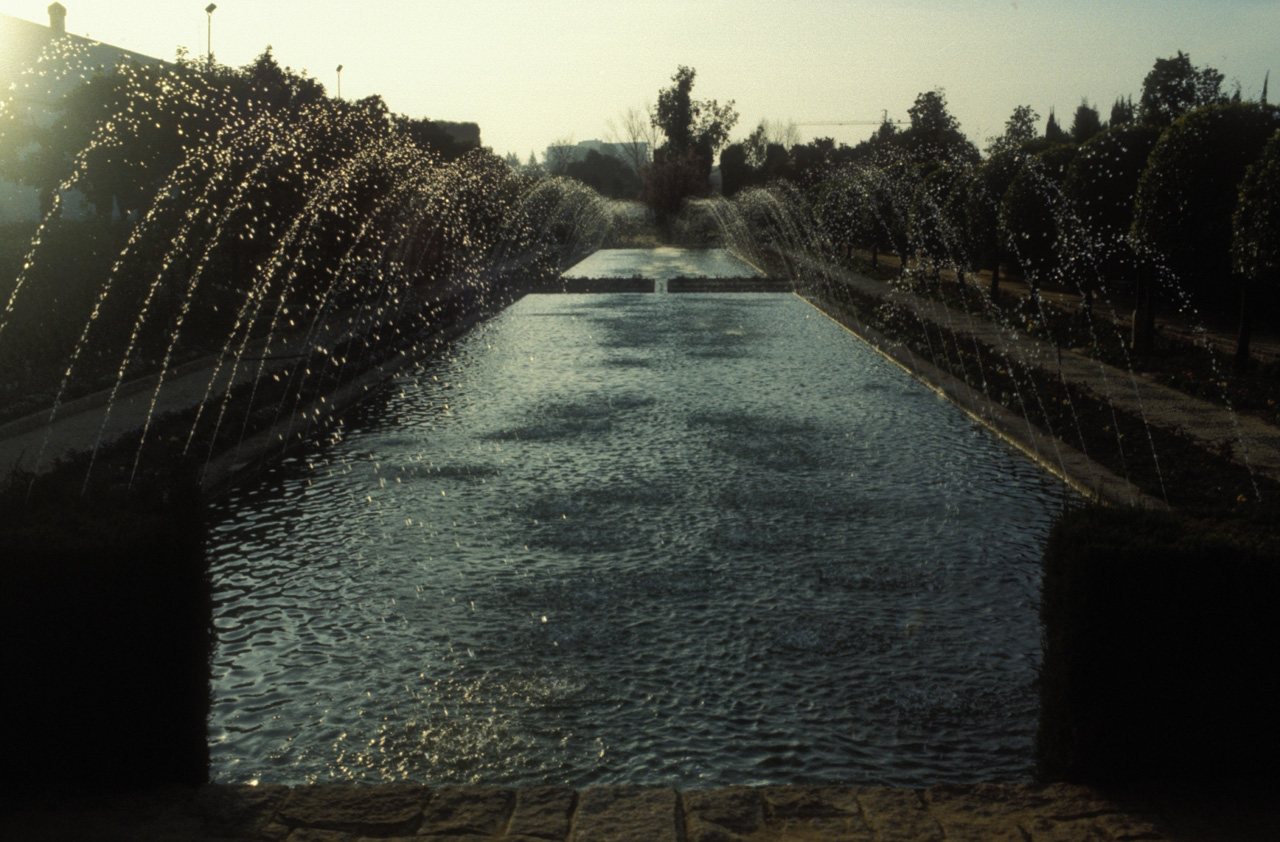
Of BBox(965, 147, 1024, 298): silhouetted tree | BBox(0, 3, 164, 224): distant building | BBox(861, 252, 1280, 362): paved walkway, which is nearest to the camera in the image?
BBox(861, 252, 1280, 362): paved walkway

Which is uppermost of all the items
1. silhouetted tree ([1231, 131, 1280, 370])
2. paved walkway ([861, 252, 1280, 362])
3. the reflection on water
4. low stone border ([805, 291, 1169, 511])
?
silhouetted tree ([1231, 131, 1280, 370])

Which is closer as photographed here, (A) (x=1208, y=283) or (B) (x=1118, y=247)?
(A) (x=1208, y=283)

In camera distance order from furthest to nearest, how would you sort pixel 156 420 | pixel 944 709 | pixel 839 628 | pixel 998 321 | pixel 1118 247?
pixel 998 321 → pixel 1118 247 → pixel 156 420 → pixel 839 628 → pixel 944 709

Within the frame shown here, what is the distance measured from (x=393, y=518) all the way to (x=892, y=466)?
441 cm

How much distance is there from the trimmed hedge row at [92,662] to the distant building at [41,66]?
3577cm

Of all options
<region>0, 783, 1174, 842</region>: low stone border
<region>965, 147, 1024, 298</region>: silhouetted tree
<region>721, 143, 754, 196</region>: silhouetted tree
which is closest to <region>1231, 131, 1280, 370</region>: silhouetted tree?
<region>965, 147, 1024, 298</region>: silhouetted tree

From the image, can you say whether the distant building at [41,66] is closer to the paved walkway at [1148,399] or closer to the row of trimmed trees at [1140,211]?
the row of trimmed trees at [1140,211]

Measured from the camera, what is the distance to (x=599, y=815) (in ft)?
12.5

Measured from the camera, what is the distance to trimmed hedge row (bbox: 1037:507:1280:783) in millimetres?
4004

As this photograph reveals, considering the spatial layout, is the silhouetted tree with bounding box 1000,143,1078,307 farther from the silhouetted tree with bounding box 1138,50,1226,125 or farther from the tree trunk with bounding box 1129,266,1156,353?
the silhouetted tree with bounding box 1138,50,1226,125

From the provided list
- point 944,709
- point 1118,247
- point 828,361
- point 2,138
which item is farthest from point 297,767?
point 2,138

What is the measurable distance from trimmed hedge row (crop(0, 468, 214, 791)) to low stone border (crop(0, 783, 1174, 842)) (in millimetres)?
167

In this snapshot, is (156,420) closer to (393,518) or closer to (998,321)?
(393,518)

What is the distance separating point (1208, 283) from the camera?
54.4 feet
